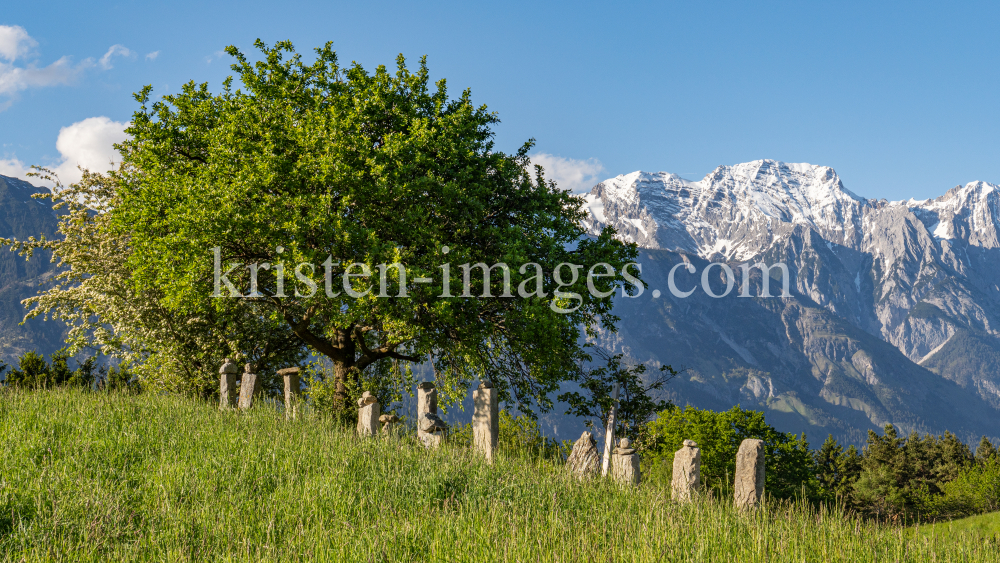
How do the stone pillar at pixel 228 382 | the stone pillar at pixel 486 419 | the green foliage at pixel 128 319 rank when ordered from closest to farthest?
the stone pillar at pixel 486 419 → the stone pillar at pixel 228 382 → the green foliage at pixel 128 319

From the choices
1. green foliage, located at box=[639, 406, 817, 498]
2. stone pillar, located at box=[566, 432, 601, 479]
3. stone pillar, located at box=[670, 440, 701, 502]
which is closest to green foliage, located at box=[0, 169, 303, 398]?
stone pillar, located at box=[566, 432, 601, 479]

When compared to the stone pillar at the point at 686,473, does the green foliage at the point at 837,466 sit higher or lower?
lower

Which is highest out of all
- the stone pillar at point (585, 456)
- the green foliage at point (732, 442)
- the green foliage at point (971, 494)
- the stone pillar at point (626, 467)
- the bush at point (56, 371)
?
the bush at point (56, 371)

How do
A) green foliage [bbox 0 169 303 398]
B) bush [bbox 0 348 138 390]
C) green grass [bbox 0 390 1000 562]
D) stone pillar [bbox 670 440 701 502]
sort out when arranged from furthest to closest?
bush [bbox 0 348 138 390] → green foliage [bbox 0 169 303 398] → stone pillar [bbox 670 440 701 502] → green grass [bbox 0 390 1000 562]

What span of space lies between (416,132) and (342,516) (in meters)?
11.9

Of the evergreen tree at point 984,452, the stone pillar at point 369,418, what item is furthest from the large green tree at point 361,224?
the evergreen tree at point 984,452

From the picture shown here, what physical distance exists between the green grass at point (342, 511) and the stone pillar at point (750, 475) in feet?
1.81

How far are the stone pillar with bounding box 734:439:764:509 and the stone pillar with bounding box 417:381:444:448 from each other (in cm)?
510

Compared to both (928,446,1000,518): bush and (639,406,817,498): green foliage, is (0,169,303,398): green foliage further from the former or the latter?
(928,446,1000,518): bush

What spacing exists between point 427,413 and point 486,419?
162 cm

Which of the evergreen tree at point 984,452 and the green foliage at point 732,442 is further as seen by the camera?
the evergreen tree at point 984,452

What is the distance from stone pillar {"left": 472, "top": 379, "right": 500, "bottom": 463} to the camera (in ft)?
36.8

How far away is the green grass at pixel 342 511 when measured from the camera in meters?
5.80

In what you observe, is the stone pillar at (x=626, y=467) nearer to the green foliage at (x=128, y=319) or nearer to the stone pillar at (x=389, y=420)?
the stone pillar at (x=389, y=420)
